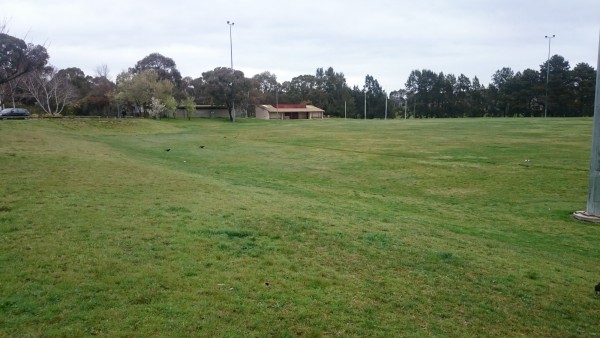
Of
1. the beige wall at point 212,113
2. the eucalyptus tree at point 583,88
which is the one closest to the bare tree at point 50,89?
the beige wall at point 212,113

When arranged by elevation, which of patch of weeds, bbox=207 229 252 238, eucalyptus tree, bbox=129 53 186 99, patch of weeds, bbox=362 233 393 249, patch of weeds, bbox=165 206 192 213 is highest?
eucalyptus tree, bbox=129 53 186 99

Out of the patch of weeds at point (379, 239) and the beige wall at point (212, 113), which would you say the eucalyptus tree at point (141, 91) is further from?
the patch of weeds at point (379, 239)

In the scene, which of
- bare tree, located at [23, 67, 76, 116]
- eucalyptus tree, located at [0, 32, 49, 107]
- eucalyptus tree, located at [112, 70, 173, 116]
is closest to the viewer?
eucalyptus tree, located at [0, 32, 49, 107]

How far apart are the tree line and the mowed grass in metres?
16.2

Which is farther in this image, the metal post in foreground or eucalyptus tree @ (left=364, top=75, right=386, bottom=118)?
eucalyptus tree @ (left=364, top=75, right=386, bottom=118)

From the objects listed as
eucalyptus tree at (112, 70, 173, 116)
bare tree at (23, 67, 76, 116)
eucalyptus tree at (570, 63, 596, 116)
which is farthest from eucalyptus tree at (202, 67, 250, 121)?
eucalyptus tree at (570, 63, 596, 116)

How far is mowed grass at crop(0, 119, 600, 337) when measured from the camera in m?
5.83

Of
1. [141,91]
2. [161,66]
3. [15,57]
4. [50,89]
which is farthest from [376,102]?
[15,57]

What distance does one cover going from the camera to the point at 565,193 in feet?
65.1

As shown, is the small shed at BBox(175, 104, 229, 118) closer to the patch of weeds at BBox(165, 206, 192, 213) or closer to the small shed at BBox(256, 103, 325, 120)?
the small shed at BBox(256, 103, 325, 120)

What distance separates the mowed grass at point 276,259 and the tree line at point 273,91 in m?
16.2

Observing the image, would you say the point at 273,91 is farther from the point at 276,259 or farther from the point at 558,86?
the point at 276,259

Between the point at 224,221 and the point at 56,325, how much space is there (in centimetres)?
561

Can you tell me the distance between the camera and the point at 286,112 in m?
127
